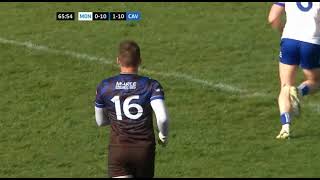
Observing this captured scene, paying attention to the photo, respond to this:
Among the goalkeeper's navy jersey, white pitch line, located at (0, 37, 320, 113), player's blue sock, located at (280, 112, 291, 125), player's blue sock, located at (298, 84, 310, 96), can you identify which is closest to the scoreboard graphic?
white pitch line, located at (0, 37, 320, 113)

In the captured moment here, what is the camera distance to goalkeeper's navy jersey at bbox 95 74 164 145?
7695 mm

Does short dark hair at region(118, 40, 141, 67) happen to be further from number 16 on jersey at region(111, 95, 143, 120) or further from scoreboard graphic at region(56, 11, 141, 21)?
scoreboard graphic at region(56, 11, 141, 21)

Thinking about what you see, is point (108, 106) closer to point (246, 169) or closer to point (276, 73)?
point (246, 169)

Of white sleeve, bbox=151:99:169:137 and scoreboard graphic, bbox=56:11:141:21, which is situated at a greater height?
scoreboard graphic, bbox=56:11:141:21

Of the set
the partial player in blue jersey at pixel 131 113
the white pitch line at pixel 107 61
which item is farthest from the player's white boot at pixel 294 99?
the partial player in blue jersey at pixel 131 113

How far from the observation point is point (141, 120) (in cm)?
777

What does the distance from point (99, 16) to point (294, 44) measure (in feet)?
29.6

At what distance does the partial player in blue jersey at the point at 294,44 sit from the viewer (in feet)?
36.4

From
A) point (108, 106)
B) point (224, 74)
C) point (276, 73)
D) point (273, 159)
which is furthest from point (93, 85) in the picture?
point (108, 106)

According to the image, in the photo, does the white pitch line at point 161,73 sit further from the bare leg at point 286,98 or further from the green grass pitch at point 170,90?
the bare leg at point 286,98

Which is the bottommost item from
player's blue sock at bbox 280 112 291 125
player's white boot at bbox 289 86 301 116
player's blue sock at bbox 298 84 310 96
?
player's blue sock at bbox 280 112 291 125

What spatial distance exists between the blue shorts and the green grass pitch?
0.98 meters

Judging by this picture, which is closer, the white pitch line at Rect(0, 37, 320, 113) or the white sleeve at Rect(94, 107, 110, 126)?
the white sleeve at Rect(94, 107, 110, 126)

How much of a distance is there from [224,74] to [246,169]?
4.87 m
